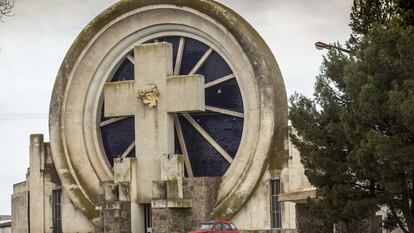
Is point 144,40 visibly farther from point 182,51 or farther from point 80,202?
point 80,202

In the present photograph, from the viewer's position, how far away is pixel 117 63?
47031 mm

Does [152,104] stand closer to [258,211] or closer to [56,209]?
[258,211]

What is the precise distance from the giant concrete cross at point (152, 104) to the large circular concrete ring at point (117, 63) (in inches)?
62.4

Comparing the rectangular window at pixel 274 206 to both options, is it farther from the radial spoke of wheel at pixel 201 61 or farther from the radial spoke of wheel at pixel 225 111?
the radial spoke of wheel at pixel 201 61

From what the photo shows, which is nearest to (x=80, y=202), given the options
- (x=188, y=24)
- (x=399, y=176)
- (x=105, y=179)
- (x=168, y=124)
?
(x=105, y=179)

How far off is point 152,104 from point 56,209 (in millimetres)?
6433

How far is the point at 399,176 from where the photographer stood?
29.7m

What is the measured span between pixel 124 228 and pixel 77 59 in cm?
712

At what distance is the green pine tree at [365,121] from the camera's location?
2903 cm

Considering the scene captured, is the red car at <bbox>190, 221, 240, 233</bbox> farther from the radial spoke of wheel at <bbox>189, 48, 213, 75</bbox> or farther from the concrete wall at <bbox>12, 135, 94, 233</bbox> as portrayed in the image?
the concrete wall at <bbox>12, 135, 94, 233</bbox>

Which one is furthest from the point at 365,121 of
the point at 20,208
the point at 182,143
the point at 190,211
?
the point at 20,208

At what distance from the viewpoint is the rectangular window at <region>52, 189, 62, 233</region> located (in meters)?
47.5

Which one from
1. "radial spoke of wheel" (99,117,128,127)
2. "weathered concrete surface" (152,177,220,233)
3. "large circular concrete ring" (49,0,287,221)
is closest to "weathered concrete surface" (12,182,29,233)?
"large circular concrete ring" (49,0,287,221)

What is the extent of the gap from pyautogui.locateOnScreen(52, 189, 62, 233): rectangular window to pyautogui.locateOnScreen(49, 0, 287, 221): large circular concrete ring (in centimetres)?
Result: 114
